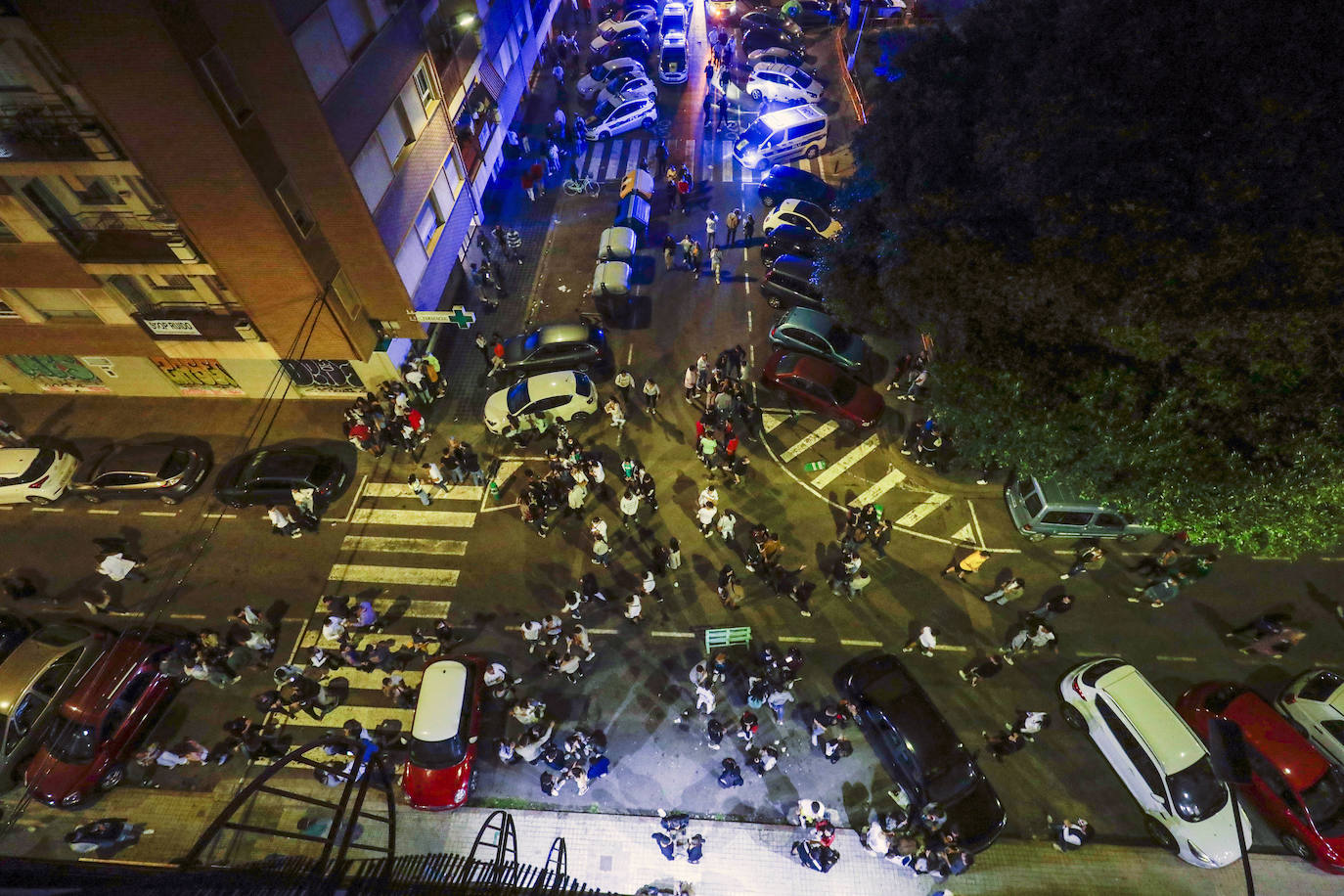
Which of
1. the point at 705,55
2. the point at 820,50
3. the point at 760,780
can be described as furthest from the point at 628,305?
the point at 820,50

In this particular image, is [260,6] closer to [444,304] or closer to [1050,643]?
[444,304]

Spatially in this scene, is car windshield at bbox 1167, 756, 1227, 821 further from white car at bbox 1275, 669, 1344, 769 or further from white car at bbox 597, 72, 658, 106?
white car at bbox 597, 72, 658, 106

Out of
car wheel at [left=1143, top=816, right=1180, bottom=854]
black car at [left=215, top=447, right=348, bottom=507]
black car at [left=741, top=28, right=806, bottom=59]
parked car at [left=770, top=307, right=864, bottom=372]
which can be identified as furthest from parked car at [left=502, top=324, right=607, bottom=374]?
black car at [left=741, top=28, right=806, bottom=59]

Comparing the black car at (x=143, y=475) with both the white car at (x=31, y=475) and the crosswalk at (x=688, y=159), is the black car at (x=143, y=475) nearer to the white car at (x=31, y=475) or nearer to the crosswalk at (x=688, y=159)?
the white car at (x=31, y=475)

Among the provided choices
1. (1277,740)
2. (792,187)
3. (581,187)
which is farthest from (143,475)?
(1277,740)

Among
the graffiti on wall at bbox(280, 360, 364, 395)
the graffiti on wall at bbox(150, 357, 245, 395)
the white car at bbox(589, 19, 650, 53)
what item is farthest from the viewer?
the white car at bbox(589, 19, 650, 53)

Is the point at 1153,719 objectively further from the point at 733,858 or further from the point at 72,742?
the point at 72,742

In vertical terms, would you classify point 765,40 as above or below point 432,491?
above
